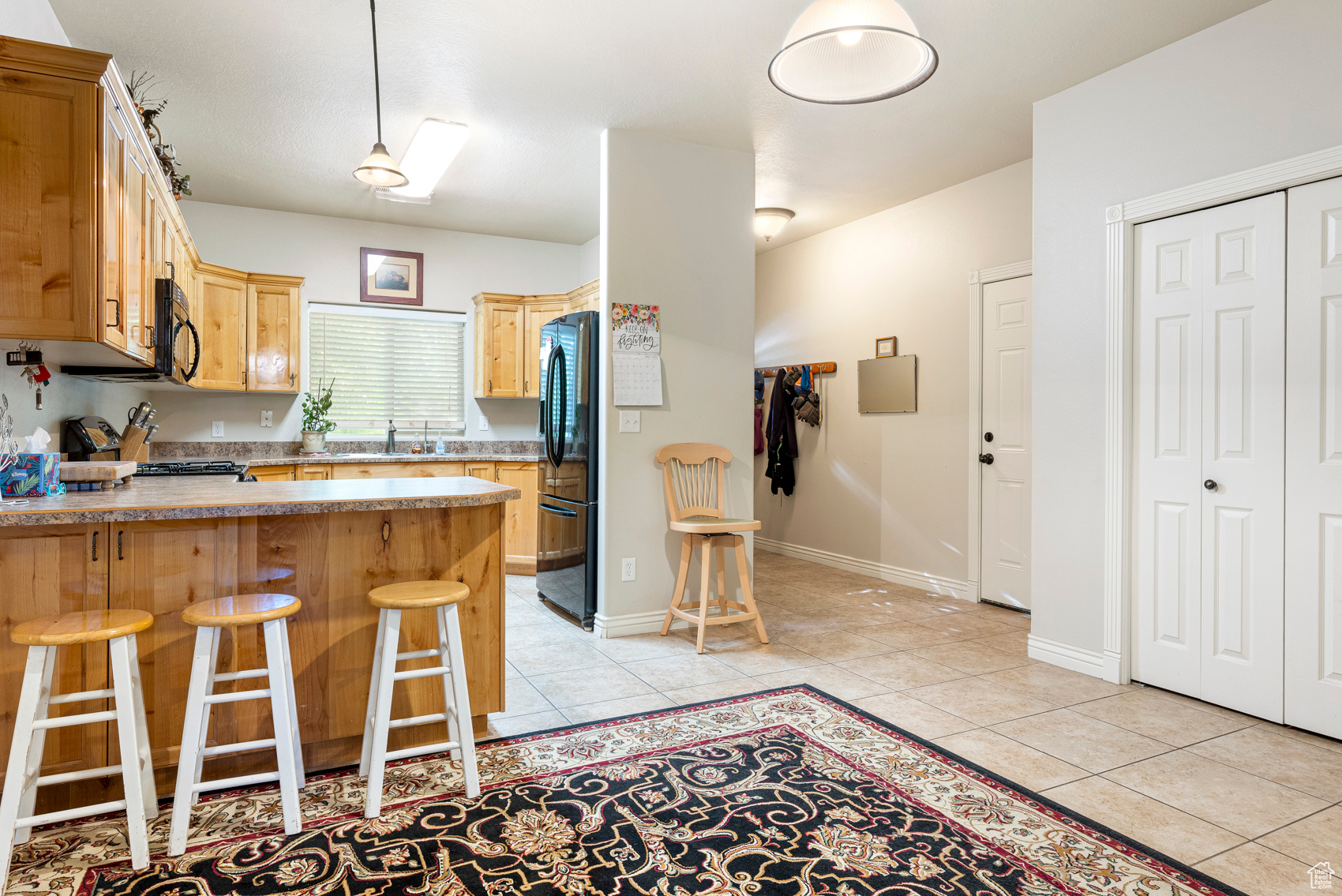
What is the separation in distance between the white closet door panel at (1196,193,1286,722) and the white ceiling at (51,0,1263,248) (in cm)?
92

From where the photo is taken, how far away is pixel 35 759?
6.09 feet

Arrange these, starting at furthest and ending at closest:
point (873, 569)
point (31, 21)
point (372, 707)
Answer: point (873, 569), point (31, 21), point (372, 707)

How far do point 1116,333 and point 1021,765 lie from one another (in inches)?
75.9

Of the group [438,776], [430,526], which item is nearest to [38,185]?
[430,526]

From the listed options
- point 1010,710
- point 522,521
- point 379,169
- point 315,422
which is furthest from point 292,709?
point 315,422

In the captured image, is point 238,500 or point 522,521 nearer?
point 238,500

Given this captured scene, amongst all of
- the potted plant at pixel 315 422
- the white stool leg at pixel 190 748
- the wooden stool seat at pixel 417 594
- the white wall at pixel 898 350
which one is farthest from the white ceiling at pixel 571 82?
the white stool leg at pixel 190 748

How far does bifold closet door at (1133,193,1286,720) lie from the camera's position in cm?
278

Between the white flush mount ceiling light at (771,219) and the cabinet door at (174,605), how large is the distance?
4.20 m

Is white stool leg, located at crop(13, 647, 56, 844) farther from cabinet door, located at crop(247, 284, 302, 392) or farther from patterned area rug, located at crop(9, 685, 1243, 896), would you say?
cabinet door, located at crop(247, 284, 302, 392)

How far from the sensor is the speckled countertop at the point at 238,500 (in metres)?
1.96

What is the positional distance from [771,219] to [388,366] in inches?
128

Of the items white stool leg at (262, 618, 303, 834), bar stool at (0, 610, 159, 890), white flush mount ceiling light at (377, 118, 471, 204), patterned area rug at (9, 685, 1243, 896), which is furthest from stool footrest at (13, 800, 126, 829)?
white flush mount ceiling light at (377, 118, 471, 204)

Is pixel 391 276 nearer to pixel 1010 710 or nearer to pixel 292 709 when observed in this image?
pixel 292 709
